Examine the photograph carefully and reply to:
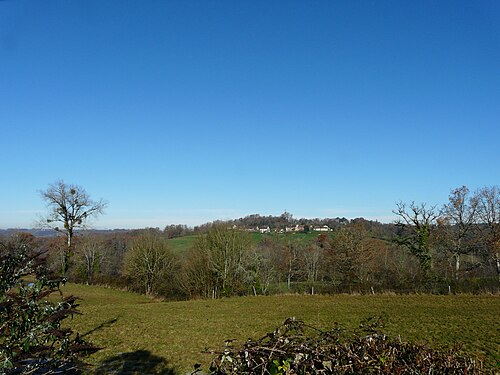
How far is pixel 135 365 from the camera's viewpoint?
25.2ft

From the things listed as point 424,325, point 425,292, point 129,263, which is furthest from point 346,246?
point 424,325

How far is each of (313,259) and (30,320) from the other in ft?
159

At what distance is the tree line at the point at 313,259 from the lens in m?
28.8

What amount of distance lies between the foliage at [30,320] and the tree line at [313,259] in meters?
22.9

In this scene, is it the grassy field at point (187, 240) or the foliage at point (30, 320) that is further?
the grassy field at point (187, 240)

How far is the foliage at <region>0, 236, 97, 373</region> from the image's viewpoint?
208cm

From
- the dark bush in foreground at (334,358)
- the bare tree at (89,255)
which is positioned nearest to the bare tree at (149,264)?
the bare tree at (89,255)

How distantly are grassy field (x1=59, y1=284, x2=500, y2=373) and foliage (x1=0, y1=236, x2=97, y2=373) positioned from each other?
604 centimetres

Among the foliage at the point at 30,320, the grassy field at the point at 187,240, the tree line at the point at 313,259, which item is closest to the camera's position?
the foliage at the point at 30,320

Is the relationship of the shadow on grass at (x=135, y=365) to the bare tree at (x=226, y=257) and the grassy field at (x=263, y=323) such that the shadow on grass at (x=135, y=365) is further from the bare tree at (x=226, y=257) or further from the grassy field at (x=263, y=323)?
the bare tree at (x=226, y=257)

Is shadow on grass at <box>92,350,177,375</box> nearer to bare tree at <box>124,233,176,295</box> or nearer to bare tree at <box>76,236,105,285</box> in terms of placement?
bare tree at <box>124,233,176,295</box>

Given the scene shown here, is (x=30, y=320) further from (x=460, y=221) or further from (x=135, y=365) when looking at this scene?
(x=460, y=221)

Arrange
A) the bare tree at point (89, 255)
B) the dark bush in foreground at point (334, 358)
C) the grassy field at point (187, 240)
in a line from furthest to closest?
the bare tree at point (89, 255)
the grassy field at point (187, 240)
the dark bush in foreground at point (334, 358)

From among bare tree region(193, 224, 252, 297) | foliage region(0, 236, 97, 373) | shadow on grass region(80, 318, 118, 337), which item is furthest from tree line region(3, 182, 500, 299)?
foliage region(0, 236, 97, 373)
